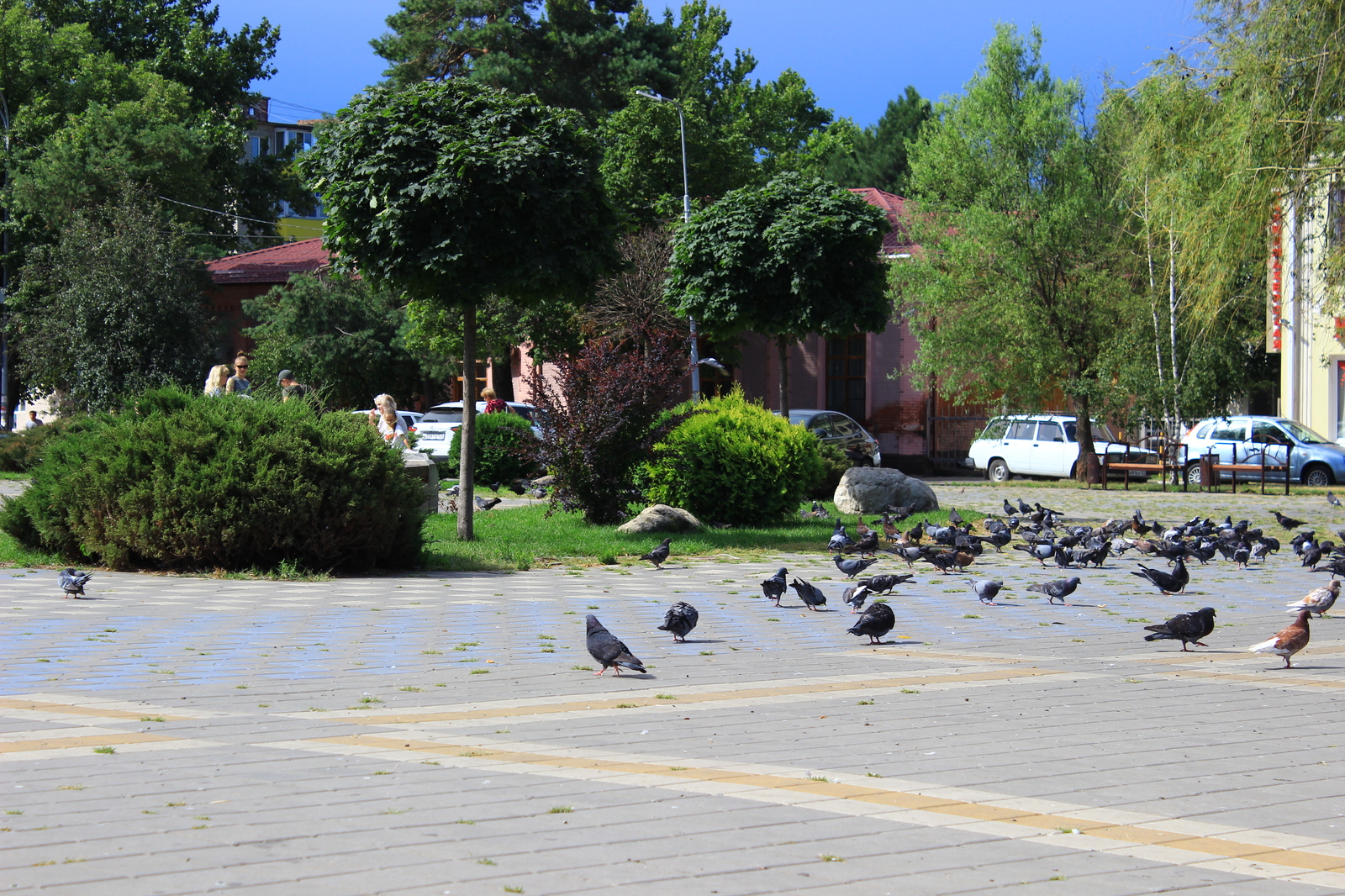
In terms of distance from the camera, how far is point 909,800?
14.8ft

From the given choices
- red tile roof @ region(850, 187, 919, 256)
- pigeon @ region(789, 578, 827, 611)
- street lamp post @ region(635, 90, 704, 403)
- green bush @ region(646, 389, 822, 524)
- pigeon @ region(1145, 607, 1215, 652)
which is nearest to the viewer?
pigeon @ region(1145, 607, 1215, 652)

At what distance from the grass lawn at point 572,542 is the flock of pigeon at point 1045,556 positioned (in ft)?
1.64

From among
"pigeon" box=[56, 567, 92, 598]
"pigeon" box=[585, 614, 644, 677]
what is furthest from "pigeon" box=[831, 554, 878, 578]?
"pigeon" box=[56, 567, 92, 598]

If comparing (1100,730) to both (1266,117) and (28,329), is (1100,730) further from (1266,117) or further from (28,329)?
(28,329)

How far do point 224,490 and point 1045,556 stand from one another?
852cm

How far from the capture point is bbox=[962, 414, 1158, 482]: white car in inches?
1159

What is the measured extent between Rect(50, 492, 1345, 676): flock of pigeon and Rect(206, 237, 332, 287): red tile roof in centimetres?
2872

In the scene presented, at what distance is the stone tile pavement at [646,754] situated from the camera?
12.3ft

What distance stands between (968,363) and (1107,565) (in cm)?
1666

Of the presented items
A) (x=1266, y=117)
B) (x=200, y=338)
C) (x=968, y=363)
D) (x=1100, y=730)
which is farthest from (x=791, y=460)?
(x=200, y=338)

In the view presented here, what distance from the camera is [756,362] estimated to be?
3975cm

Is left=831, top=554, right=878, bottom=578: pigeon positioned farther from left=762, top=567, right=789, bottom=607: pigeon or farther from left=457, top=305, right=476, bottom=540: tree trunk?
left=457, top=305, right=476, bottom=540: tree trunk

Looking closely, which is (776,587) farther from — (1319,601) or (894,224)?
(894,224)

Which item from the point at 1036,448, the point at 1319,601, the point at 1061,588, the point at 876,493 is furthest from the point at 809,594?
the point at 1036,448
